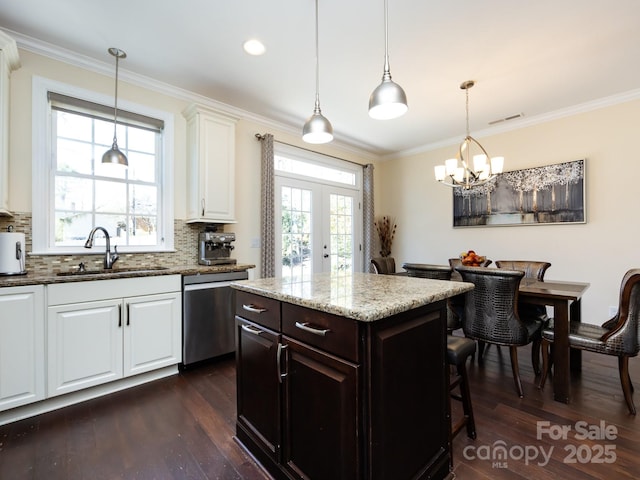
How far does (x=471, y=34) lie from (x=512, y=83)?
1069mm

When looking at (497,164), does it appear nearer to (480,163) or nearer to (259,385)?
(480,163)

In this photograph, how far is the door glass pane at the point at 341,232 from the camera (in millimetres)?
4801

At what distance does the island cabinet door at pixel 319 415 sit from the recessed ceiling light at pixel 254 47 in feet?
7.69

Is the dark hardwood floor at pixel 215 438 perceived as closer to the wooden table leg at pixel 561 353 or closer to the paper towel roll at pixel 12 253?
the wooden table leg at pixel 561 353

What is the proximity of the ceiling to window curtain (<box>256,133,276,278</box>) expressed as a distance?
503 millimetres

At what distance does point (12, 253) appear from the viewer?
2121mm

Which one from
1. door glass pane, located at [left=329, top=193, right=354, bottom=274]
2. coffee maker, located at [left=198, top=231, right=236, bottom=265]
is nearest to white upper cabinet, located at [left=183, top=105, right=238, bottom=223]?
coffee maker, located at [left=198, top=231, right=236, bottom=265]

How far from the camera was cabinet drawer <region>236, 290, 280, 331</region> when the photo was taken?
144 centimetres

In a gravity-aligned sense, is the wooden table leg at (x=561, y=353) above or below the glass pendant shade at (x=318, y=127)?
below

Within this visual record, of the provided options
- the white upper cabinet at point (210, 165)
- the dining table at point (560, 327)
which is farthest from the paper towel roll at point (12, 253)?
the dining table at point (560, 327)

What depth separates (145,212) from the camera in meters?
3.01

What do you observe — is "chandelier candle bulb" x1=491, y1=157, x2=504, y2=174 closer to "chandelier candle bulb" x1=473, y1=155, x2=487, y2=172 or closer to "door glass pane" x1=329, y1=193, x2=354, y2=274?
"chandelier candle bulb" x1=473, y1=155, x2=487, y2=172

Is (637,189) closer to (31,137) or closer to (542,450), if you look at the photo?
(542,450)

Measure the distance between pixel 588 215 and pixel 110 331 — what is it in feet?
16.7
